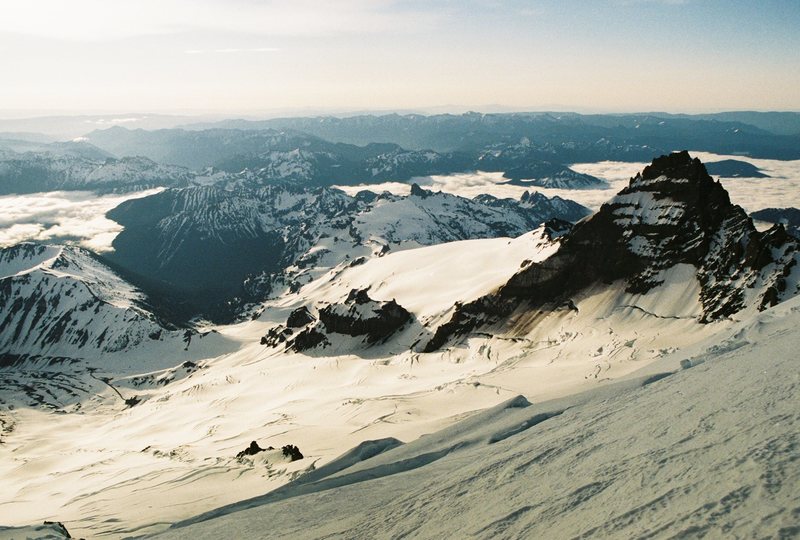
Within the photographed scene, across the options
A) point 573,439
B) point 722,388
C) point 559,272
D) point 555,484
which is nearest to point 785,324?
point 722,388

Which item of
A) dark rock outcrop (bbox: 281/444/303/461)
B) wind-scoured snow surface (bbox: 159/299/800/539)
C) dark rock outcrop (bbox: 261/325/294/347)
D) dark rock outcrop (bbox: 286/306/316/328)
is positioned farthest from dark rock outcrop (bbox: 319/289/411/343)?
wind-scoured snow surface (bbox: 159/299/800/539)

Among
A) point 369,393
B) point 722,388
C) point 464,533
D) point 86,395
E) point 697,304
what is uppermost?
point 722,388

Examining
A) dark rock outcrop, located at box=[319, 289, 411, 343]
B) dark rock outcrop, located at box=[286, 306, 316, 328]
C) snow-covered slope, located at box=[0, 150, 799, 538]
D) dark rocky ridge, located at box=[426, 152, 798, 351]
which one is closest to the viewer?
snow-covered slope, located at box=[0, 150, 799, 538]

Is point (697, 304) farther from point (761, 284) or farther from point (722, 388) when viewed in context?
point (722, 388)

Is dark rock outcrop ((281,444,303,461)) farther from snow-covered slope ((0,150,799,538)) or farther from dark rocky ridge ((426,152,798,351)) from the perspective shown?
dark rocky ridge ((426,152,798,351))

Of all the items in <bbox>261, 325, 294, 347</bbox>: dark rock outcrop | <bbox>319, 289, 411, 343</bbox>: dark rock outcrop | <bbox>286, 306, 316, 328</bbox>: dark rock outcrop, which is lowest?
<bbox>261, 325, 294, 347</bbox>: dark rock outcrop

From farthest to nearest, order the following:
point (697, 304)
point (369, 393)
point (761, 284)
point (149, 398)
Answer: point (149, 398) < point (369, 393) < point (697, 304) < point (761, 284)
